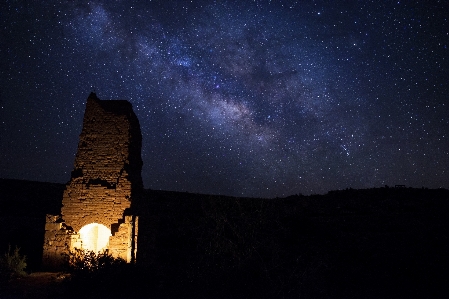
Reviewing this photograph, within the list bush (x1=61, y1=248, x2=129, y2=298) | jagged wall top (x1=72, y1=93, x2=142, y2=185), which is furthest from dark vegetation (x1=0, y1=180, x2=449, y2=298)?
jagged wall top (x1=72, y1=93, x2=142, y2=185)

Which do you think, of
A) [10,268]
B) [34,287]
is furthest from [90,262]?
[10,268]

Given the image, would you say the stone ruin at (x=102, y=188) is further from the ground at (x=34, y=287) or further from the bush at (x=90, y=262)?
the ground at (x=34, y=287)

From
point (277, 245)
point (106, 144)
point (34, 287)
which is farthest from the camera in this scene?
point (277, 245)

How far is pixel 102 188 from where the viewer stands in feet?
36.8

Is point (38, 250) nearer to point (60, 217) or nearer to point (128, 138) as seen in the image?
point (60, 217)

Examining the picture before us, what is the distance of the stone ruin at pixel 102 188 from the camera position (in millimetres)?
10766

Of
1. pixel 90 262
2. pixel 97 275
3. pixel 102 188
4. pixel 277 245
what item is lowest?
pixel 97 275

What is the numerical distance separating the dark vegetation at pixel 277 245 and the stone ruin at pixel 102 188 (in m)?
0.92

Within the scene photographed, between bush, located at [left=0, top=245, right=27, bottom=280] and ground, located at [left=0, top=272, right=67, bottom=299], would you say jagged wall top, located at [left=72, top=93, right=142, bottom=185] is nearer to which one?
bush, located at [left=0, top=245, right=27, bottom=280]

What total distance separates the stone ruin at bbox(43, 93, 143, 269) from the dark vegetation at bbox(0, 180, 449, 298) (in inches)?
36.2

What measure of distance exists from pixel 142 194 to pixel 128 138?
2.29 m

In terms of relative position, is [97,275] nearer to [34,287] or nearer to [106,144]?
[34,287]

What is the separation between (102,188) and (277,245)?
7067 millimetres

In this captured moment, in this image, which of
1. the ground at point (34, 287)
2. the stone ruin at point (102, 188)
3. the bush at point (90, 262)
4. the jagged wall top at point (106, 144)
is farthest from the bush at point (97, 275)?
the jagged wall top at point (106, 144)
